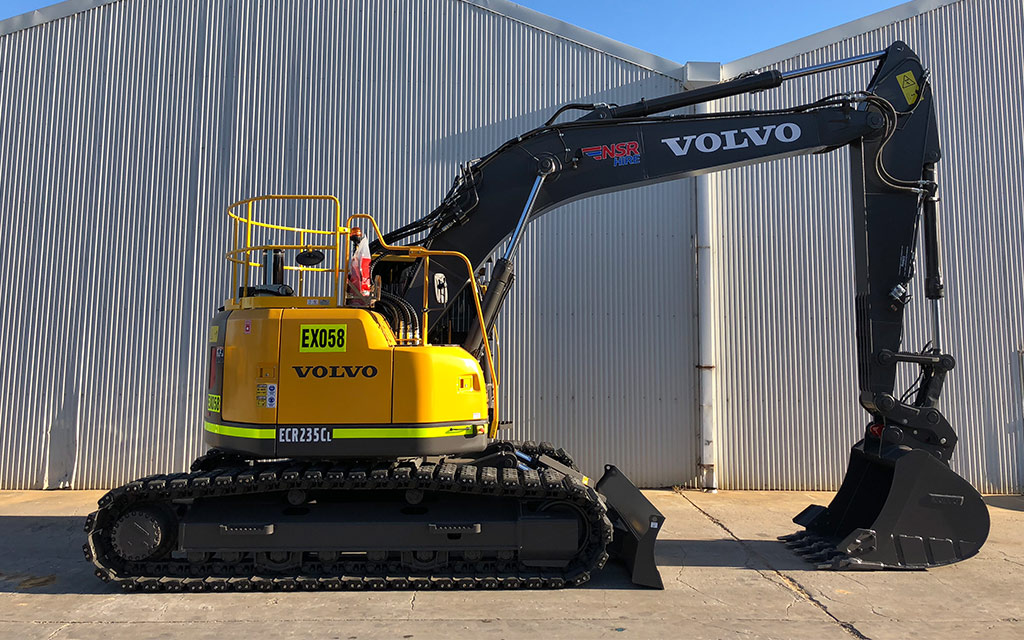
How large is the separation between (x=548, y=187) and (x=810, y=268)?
5678mm

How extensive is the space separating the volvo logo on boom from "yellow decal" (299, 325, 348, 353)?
12.5 feet

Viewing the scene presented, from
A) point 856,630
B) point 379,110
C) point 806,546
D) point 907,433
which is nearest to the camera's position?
point 856,630

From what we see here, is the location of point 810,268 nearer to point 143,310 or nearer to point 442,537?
point 442,537

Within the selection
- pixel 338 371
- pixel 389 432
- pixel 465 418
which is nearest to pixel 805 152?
pixel 465 418

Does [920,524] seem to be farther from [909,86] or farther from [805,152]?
[909,86]

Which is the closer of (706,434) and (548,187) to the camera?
(548,187)

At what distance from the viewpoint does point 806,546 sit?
7.27 meters

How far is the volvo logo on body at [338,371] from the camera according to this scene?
604 cm

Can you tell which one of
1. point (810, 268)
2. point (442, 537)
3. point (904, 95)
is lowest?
point (442, 537)

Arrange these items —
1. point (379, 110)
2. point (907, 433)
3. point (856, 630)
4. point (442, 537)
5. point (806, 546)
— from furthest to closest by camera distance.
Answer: point (379, 110)
point (806, 546)
point (907, 433)
point (442, 537)
point (856, 630)

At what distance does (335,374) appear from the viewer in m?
6.05

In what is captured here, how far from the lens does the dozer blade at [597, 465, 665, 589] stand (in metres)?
6.02

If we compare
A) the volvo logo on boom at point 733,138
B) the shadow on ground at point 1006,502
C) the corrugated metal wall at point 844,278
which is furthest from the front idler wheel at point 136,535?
the shadow on ground at point 1006,502

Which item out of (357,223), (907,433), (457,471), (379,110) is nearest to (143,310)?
(357,223)
